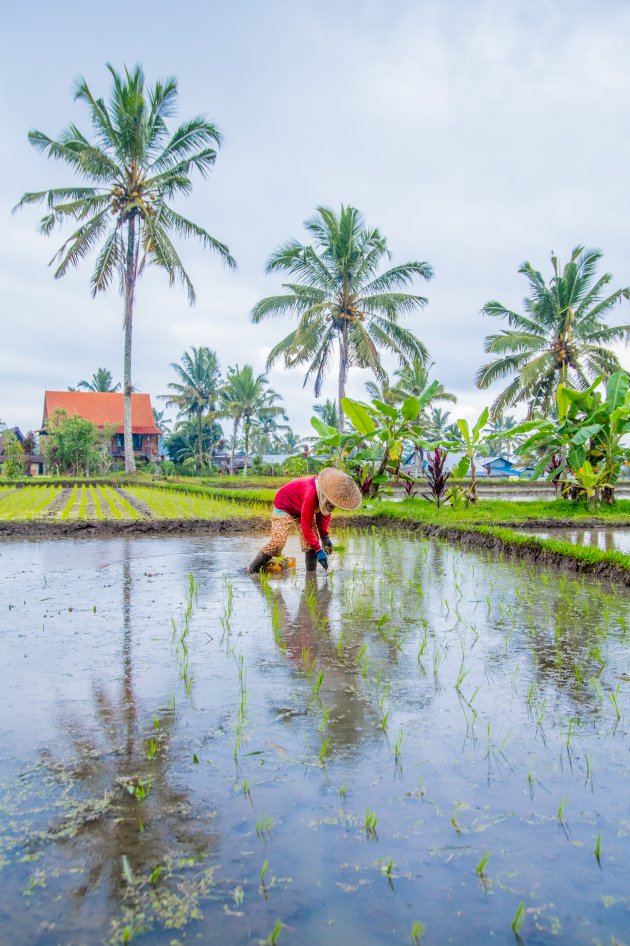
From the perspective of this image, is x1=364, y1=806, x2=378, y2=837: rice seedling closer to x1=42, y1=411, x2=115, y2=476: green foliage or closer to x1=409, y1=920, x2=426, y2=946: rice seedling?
x1=409, y1=920, x2=426, y2=946: rice seedling

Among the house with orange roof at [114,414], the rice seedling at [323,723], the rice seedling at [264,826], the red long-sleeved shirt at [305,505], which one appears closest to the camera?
the rice seedling at [264,826]

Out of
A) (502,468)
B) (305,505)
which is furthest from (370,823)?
(502,468)

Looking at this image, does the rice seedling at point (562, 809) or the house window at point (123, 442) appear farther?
the house window at point (123, 442)

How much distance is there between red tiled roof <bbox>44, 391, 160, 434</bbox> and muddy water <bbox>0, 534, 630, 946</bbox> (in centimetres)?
3421

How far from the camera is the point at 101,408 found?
38.0 metres

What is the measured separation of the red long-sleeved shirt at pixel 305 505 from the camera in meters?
5.48

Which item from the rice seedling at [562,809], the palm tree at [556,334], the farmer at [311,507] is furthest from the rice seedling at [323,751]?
the palm tree at [556,334]

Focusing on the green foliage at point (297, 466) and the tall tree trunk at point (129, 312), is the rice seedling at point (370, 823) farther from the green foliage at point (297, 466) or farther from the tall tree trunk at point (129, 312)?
the green foliage at point (297, 466)

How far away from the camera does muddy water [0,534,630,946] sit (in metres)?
1.55

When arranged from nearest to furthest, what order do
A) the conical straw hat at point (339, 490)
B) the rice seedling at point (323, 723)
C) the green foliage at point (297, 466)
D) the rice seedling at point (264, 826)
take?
1. the rice seedling at point (264, 826)
2. the rice seedling at point (323, 723)
3. the conical straw hat at point (339, 490)
4. the green foliage at point (297, 466)

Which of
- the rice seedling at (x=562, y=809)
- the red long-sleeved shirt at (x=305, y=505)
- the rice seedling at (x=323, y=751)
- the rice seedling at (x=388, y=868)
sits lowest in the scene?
the rice seedling at (x=388, y=868)

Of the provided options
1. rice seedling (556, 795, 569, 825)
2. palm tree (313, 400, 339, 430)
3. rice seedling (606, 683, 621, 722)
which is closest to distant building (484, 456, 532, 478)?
palm tree (313, 400, 339, 430)

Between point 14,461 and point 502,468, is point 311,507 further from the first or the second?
point 502,468

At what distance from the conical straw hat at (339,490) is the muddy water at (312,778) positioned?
1.19m
